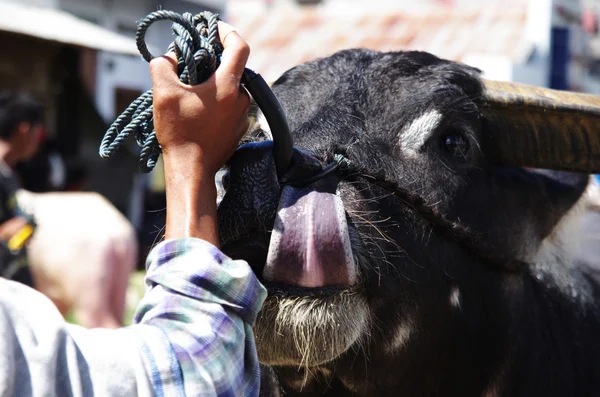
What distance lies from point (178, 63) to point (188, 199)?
0.94 ft

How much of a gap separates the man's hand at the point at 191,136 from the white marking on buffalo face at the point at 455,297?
3.59 ft

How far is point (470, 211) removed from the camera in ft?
8.40

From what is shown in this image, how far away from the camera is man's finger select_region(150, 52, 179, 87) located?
5.24 ft

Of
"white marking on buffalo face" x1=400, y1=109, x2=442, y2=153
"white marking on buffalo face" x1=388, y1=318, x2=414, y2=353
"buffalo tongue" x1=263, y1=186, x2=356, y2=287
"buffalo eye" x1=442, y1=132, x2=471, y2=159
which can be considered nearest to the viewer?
"buffalo tongue" x1=263, y1=186, x2=356, y2=287

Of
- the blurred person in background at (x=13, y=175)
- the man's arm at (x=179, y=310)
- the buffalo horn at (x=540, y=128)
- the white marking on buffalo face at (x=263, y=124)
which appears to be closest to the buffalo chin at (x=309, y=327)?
the man's arm at (x=179, y=310)

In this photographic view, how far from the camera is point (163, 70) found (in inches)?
63.2

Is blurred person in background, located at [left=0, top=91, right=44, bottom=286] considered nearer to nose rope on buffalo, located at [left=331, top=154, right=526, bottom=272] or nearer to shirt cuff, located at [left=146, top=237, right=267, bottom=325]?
nose rope on buffalo, located at [left=331, top=154, right=526, bottom=272]

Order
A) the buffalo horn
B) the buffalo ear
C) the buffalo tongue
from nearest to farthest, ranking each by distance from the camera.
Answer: the buffalo tongue
the buffalo horn
the buffalo ear

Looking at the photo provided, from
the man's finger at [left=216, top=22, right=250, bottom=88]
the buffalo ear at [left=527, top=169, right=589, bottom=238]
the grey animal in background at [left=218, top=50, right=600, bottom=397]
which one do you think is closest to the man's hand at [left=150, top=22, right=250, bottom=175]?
the man's finger at [left=216, top=22, right=250, bottom=88]

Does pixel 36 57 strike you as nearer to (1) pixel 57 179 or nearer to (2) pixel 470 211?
(1) pixel 57 179

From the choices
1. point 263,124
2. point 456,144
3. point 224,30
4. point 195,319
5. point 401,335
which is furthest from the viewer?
point 456,144

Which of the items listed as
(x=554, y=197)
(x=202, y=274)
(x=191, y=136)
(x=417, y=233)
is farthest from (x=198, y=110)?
(x=554, y=197)

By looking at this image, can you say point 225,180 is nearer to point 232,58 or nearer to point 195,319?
point 232,58

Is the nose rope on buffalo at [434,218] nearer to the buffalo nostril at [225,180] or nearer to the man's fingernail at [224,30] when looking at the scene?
the buffalo nostril at [225,180]
